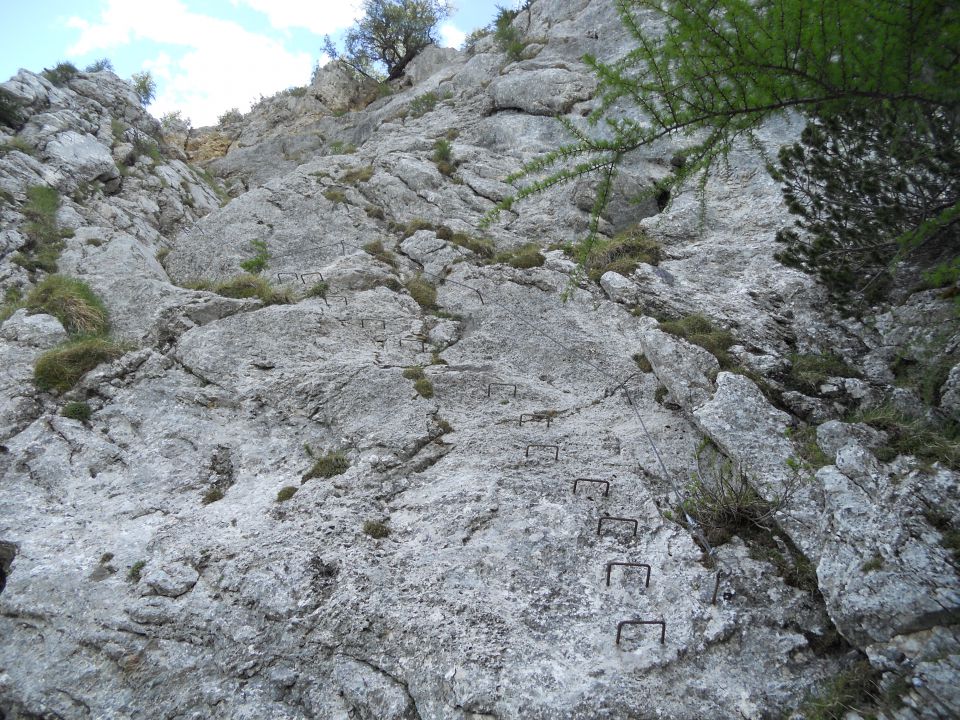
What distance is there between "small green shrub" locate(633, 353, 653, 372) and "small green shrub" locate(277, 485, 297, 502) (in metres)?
7.04

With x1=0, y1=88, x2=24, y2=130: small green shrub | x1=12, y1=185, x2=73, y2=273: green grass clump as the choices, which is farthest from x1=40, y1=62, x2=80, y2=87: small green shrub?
x1=12, y1=185, x2=73, y2=273: green grass clump

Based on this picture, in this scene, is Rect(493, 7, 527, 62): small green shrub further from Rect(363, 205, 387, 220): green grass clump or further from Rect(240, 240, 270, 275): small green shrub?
Rect(240, 240, 270, 275): small green shrub

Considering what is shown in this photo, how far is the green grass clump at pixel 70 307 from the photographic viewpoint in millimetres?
13938

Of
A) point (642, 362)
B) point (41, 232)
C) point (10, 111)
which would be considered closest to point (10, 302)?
point (41, 232)

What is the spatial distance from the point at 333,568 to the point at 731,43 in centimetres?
772

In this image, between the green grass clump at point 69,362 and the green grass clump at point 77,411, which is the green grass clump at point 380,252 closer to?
the green grass clump at point 69,362

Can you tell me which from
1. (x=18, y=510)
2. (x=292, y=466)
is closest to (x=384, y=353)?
(x=292, y=466)

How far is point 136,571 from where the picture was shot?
26.7 ft

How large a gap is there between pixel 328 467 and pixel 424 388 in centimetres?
257

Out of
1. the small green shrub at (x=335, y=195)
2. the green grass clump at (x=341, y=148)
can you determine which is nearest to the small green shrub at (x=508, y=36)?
the green grass clump at (x=341, y=148)

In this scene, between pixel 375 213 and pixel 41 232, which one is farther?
pixel 375 213

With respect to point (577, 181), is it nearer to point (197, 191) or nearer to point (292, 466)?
point (292, 466)

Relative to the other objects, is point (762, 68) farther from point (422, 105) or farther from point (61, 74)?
point (61, 74)

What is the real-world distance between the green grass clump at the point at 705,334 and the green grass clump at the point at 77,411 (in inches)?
455
